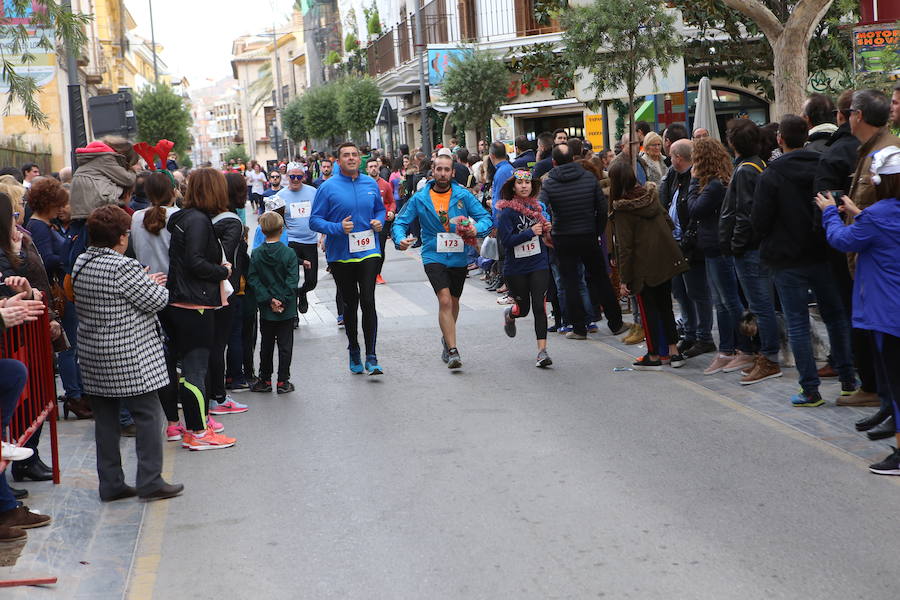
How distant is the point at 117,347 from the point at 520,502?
8.17 ft

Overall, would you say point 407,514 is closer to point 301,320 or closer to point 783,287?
point 783,287

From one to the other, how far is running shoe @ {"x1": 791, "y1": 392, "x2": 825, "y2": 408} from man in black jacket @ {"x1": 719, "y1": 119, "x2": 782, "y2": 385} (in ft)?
2.90

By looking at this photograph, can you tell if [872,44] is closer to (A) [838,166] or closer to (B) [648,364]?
(B) [648,364]

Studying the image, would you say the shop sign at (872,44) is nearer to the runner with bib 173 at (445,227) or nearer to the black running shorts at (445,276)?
the runner with bib 173 at (445,227)

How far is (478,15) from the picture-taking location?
32750 millimetres

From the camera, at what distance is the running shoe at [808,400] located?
8.23 metres

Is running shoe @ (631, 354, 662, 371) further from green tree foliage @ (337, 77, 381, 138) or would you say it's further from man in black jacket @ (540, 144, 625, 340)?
green tree foliage @ (337, 77, 381, 138)

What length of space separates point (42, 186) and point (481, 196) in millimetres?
9658

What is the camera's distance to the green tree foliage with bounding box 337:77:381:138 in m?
46.2

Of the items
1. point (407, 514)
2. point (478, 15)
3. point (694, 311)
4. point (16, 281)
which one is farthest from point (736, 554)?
point (478, 15)

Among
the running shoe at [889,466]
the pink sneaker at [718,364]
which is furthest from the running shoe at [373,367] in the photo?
the running shoe at [889,466]

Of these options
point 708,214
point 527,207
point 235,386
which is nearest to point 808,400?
point 708,214

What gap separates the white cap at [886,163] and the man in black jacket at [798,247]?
1.72 metres

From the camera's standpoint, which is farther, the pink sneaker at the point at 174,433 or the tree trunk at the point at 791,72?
the tree trunk at the point at 791,72
